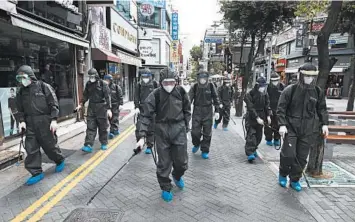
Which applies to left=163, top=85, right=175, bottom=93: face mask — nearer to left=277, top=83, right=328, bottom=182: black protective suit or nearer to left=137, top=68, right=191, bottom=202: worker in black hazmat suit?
left=137, top=68, right=191, bottom=202: worker in black hazmat suit

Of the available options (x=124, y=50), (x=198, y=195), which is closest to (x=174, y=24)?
(x=124, y=50)

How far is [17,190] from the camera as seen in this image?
14.6ft

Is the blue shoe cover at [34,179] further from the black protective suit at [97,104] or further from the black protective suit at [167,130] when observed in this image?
the black protective suit at [167,130]

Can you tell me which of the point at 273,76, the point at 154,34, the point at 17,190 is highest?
the point at 154,34

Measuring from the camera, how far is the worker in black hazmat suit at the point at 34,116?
15.4 ft

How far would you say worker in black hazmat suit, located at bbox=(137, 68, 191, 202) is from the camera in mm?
4133

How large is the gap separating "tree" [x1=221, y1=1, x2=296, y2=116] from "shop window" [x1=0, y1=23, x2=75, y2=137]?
23.2ft

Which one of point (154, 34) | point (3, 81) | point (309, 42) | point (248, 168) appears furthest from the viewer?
point (154, 34)

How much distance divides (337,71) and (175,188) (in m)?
28.1

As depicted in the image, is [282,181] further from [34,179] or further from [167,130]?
[34,179]

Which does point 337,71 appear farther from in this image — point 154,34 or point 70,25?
point 70,25

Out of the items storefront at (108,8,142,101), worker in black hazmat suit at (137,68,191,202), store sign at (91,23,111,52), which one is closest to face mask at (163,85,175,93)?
worker in black hazmat suit at (137,68,191,202)

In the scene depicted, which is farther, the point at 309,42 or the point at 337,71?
the point at 337,71

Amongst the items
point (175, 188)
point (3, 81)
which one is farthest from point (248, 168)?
point (3, 81)
